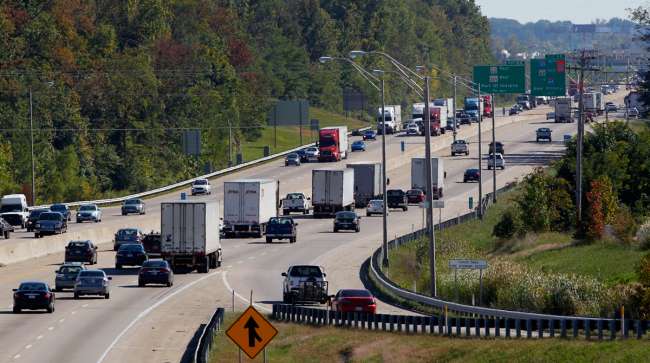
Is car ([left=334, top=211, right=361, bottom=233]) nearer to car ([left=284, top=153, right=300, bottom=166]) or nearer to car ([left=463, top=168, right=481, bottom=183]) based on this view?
car ([left=463, top=168, right=481, bottom=183])

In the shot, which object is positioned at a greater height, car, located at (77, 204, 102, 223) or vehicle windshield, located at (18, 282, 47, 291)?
car, located at (77, 204, 102, 223)

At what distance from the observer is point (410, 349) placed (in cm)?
4284

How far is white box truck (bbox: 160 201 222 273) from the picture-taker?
69.5 m

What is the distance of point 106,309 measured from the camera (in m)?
56.4

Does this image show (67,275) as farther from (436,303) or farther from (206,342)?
(206,342)

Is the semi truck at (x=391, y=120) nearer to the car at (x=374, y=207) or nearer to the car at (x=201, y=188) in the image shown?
the car at (x=201, y=188)

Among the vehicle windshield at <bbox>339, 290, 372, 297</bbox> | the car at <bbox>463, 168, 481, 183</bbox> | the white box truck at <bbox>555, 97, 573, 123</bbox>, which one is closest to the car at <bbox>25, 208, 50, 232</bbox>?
the vehicle windshield at <bbox>339, 290, 372, 297</bbox>

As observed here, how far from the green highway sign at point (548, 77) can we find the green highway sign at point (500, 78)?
5.53ft

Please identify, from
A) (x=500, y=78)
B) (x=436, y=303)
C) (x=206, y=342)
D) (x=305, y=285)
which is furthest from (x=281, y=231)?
(x=206, y=342)

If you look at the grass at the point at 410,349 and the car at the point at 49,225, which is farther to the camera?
the car at the point at 49,225

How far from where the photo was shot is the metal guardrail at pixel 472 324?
39.5 metres

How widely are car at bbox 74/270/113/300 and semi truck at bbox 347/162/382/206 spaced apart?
4802cm

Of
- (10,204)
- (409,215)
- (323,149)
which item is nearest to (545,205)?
(409,215)

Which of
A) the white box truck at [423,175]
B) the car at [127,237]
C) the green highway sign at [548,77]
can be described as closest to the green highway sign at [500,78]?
the green highway sign at [548,77]
